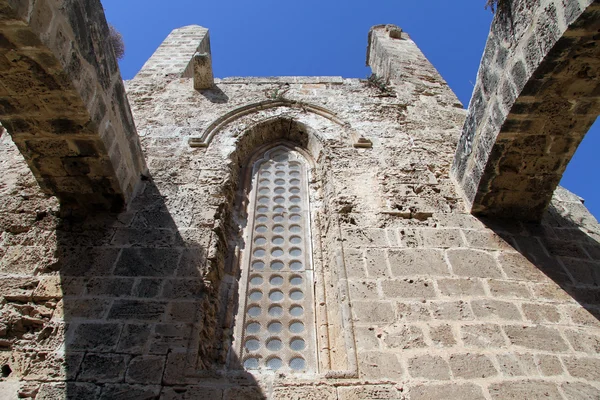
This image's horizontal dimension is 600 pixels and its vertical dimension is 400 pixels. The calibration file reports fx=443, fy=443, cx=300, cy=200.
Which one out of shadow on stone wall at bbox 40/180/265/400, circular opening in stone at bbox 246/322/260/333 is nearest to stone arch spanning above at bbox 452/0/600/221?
circular opening in stone at bbox 246/322/260/333

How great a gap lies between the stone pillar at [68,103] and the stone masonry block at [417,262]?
2.27m

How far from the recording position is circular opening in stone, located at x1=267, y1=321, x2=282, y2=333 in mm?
3189

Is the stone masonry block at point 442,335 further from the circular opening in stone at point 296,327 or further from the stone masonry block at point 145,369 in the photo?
the stone masonry block at point 145,369

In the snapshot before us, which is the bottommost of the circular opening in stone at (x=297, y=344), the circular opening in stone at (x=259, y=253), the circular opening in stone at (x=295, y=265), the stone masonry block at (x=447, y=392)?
the stone masonry block at (x=447, y=392)

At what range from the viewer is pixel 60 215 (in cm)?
365

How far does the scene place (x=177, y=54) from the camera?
7.18 meters

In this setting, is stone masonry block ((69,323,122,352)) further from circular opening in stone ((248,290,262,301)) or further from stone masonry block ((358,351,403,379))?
stone masonry block ((358,351,403,379))

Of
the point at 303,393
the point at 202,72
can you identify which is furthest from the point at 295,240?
the point at 202,72

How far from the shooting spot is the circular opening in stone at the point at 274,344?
3.08 meters

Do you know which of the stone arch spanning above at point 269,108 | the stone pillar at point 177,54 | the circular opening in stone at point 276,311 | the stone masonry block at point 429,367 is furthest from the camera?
the stone pillar at point 177,54

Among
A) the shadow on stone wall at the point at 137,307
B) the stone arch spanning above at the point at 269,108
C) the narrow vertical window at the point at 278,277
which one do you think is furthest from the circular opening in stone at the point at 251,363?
the stone arch spanning above at the point at 269,108

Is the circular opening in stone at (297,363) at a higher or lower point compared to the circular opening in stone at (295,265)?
lower

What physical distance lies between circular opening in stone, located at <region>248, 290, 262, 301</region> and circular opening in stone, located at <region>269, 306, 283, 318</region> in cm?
14

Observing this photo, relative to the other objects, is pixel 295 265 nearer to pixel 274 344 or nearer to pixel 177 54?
pixel 274 344
